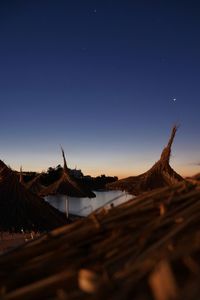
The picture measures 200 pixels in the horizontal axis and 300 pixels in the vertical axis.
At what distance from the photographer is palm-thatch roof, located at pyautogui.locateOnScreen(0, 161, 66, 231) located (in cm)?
968

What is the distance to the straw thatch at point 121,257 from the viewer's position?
100cm

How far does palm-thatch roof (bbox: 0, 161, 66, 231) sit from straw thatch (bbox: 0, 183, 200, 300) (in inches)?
322

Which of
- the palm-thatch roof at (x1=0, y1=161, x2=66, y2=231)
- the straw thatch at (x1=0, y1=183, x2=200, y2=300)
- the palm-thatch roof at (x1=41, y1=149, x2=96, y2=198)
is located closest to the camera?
the straw thatch at (x1=0, y1=183, x2=200, y2=300)

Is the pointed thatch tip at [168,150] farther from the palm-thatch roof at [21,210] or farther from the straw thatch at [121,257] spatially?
the straw thatch at [121,257]

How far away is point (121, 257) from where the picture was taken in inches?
48.3

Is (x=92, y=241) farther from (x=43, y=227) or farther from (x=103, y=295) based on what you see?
(x=43, y=227)

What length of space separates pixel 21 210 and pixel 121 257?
30.5ft

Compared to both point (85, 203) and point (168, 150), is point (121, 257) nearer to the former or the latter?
point (168, 150)

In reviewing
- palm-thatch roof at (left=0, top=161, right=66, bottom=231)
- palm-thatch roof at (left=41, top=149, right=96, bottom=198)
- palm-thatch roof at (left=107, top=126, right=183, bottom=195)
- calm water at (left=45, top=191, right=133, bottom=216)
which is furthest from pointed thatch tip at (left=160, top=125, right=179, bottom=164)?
palm-thatch roof at (left=0, top=161, right=66, bottom=231)

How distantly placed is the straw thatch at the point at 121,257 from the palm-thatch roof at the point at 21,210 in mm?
8181

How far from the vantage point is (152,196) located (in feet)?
5.11

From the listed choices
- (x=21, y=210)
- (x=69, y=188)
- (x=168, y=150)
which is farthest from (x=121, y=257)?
(x=69, y=188)

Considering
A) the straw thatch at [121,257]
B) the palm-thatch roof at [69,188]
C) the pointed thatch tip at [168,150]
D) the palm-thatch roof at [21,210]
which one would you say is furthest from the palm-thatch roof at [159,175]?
the straw thatch at [121,257]

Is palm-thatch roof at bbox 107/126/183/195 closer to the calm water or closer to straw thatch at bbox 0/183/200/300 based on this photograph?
the calm water
